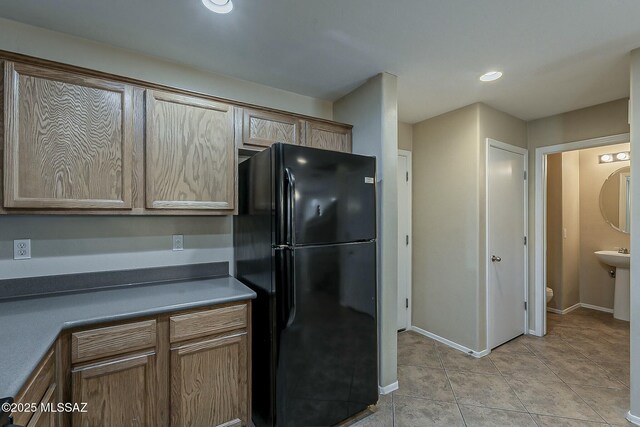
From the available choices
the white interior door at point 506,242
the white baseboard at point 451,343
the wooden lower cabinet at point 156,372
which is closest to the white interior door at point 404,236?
the white baseboard at point 451,343

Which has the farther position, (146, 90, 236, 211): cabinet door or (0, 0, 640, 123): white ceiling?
(146, 90, 236, 211): cabinet door

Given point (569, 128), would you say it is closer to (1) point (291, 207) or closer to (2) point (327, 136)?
(2) point (327, 136)

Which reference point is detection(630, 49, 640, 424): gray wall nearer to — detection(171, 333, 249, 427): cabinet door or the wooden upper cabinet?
the wooden upper cabinet

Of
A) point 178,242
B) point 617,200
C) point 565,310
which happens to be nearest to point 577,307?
point 565,310

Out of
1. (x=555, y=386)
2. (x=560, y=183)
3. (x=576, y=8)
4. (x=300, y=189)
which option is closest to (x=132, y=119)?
(x=300, y=189)

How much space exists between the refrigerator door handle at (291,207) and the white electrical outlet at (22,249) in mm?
1536

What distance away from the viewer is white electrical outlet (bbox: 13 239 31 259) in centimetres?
168

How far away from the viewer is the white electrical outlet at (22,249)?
1.68 metres

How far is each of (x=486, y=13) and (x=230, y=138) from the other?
1682 millimetres

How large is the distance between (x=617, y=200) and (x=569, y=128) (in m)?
1.71

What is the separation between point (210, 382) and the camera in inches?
65.7

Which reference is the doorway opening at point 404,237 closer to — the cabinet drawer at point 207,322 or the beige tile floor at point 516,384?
the beige tile floor at point 516,384

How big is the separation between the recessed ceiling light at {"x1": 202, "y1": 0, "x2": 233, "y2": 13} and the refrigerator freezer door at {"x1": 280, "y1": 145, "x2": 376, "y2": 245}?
2.53 feet

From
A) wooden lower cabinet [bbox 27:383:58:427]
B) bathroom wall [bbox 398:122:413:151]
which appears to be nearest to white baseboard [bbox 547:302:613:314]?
bathroom wall [bbox 398:122:413:151]
